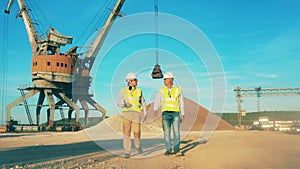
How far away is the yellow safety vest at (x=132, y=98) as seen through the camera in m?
6.66

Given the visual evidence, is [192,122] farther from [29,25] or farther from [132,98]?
[132,98]

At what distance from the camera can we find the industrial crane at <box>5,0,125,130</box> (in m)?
34.8

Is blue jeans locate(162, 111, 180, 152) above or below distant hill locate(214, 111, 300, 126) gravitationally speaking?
above

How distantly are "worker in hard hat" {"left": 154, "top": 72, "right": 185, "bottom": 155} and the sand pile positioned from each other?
74.4 feet

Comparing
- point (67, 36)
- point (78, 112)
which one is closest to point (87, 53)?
point (67, 36)

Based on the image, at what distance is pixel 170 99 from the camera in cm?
674

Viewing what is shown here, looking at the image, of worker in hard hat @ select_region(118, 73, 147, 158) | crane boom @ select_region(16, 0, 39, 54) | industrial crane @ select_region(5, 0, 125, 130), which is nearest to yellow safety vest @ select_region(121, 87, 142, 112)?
worker in hard hat @ select_region(118, 73, 147, 158)

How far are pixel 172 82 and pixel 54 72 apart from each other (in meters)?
30.7

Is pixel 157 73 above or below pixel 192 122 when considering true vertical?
above

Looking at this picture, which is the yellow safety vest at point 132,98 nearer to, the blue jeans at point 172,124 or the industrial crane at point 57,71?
the blue jeans at point 172,124

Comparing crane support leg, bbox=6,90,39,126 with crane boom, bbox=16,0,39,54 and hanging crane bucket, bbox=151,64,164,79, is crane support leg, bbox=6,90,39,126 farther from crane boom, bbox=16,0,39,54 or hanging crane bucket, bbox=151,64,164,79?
hanging crane bucket, bbox=151,64,164,79

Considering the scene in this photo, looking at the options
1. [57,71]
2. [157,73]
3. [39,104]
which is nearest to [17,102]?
[39,104]

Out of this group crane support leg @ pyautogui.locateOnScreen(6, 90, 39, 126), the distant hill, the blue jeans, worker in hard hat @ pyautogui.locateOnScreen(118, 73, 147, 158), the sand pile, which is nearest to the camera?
worker in hard hat @ pyautogui.locateOnScreen(118, 73, 147, 158)

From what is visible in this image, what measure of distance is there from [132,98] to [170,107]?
0.90m
